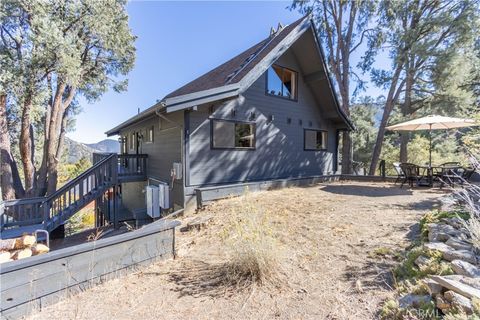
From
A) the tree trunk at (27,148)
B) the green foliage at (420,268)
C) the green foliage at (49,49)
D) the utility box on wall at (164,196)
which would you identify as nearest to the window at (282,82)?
the utility box on wall at (164,196)

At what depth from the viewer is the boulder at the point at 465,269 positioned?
224 cm

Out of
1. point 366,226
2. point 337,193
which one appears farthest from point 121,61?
point 366,226

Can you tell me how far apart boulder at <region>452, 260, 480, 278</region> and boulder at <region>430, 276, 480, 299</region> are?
0.28 meters

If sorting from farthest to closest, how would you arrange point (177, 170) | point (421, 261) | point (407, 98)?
1. point (407, 98)
2. point (177, 170)
3. point (421, 261)

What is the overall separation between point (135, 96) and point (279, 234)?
16.7 metres

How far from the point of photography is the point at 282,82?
9852mm

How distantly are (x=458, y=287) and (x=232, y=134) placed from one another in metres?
6.84

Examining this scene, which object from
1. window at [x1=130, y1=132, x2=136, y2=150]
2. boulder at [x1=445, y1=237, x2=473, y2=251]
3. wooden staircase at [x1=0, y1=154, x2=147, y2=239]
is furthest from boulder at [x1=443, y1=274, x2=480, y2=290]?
window at [x1=130, y1=132, x2=136, y2=150]

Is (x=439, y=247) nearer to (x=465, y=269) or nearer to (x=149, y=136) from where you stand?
(x=465, y=269)

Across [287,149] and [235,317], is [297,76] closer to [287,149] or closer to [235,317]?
[287,149]

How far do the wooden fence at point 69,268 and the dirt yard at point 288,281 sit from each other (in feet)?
0.41

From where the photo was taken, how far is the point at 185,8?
1048 cm

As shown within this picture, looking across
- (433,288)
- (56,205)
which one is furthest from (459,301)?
(56,205)

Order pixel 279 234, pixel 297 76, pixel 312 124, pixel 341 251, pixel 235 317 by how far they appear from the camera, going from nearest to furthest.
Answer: pixel 235 317, pixel 341 251, pixel 279 234, pixel 297 76, pixel 312 124
